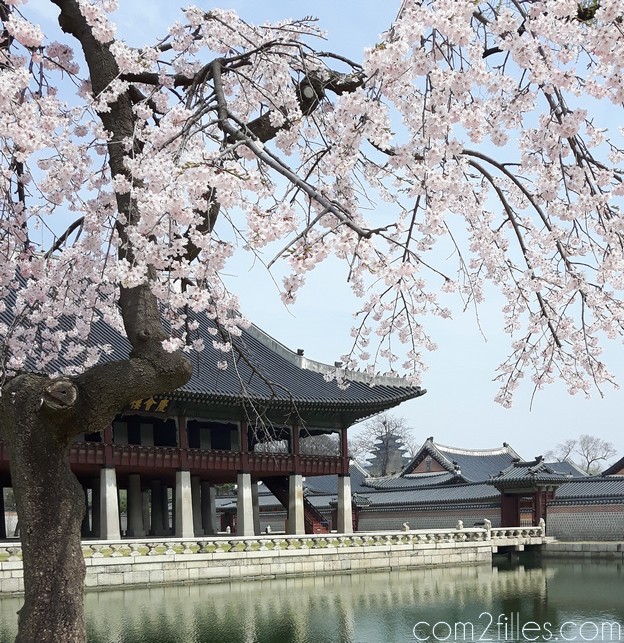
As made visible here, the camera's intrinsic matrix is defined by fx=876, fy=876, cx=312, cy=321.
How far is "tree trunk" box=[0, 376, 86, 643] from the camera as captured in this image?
589cm

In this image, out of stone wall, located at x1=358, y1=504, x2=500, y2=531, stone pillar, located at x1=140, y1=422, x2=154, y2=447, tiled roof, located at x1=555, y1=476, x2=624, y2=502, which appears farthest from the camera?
stone wall, located at x1=358, y1=504, x2=500, y2=531

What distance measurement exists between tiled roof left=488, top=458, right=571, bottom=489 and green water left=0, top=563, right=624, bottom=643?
10.7 meters

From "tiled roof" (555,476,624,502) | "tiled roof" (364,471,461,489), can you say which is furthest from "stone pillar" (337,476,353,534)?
"tiled roof" (364,471,461,489)

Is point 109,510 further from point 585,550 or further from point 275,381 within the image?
point 585,550

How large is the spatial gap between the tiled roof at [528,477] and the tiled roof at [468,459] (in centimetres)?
719

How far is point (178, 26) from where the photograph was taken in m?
7.50

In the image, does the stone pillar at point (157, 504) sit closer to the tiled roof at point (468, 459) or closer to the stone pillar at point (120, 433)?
the stone pillar at point (120, 433)

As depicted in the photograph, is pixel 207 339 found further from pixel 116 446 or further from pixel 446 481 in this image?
pixel 446 481

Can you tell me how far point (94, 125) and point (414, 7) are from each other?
3026 millimetres

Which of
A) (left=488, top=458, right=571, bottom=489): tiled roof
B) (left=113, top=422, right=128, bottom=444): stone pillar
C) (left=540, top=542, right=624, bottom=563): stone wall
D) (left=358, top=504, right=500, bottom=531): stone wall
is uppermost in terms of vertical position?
(left=113, top=422, right=128, bottom=444): stone pillar

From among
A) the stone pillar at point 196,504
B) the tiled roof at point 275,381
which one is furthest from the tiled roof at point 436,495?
the stone pillar at point 196,504

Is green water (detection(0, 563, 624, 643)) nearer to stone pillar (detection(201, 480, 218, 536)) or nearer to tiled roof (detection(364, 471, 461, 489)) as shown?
stone pillar (detection(201, 480, 218, 536))

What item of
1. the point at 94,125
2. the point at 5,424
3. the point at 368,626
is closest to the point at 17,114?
the point at 94,125

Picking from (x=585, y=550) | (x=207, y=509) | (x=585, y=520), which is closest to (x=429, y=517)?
(x=585, y=520)
